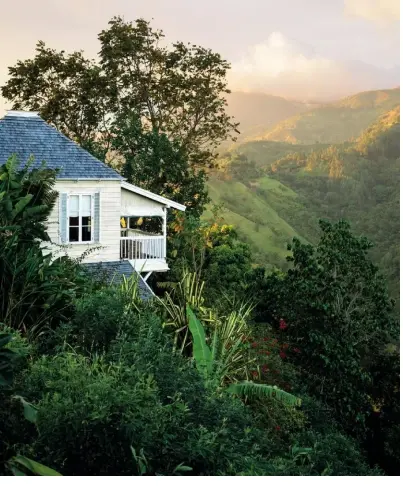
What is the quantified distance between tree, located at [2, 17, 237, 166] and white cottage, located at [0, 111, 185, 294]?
483 centimetres

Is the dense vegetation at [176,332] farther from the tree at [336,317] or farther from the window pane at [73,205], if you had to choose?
the window pane at [73,205]

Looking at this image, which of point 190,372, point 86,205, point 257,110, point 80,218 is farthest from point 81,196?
point 257,110

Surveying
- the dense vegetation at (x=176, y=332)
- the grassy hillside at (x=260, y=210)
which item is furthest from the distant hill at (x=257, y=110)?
the grassy hillside at (x=260, y=210)

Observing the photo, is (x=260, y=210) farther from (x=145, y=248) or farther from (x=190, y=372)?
(x=190, y=372)

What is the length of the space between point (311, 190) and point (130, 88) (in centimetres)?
818

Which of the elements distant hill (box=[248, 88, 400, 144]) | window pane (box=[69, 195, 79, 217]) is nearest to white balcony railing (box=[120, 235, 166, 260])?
window pane (box=[69, 195, 79, 217])

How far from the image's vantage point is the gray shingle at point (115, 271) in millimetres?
10055

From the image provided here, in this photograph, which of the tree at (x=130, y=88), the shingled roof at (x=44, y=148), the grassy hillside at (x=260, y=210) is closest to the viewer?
the shingled roof at (x=44, y=148)

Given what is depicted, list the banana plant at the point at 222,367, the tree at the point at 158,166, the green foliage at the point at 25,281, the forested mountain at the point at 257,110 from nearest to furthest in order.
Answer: the green foliage at the point at 25,281
the banana plant at the point at 222,367
the tree at the point at 158,166
the forested mountain at the point at 257,110

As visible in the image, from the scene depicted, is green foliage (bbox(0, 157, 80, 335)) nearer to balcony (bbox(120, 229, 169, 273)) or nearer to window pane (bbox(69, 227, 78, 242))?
window pane (bbox(69, 227, 78, 242))

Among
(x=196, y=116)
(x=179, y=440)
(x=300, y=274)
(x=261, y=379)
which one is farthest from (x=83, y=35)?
(x=179, y=440)

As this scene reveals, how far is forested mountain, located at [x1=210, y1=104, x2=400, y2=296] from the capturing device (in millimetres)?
21453

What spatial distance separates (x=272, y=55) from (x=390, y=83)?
5.77 metres
